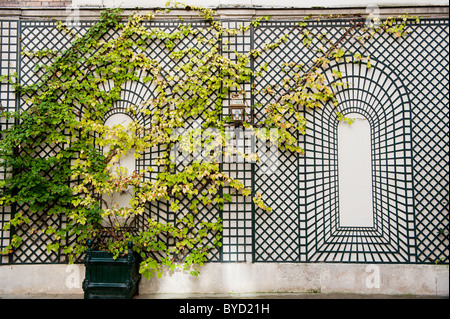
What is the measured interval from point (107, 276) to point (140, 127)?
214 centimetres

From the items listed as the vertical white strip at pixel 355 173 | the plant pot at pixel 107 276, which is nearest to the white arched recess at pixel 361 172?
the vertical white strip at pixel 355 173

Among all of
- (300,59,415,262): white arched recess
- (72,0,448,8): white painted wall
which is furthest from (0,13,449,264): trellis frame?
(72,0,448,8): white painted wall

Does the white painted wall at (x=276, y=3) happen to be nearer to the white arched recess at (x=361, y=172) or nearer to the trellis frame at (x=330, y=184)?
the trellis frame at (x=330, y=184)

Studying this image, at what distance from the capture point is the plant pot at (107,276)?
395cm

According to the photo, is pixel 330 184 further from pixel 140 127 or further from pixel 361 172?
pixel 140 127

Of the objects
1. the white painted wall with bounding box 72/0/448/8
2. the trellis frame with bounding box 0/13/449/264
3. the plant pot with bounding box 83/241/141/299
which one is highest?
the white painted wall with bounding box 72/0/448/8

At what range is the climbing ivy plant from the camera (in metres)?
4.31

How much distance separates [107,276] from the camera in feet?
13.1

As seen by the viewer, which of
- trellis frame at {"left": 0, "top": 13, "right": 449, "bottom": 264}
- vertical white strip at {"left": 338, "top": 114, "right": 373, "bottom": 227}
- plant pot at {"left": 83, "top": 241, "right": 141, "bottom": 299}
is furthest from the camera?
vertical white strip at {"left": 338, "top": 114, "right": 373, "bottom": 227}

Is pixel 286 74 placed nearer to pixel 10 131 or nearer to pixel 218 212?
pixel 218 212

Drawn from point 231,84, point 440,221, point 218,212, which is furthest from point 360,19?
point 218,212

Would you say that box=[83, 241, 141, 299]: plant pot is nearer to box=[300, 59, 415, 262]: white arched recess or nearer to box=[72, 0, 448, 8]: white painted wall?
box=[300, 59, 415, 262]: white arched recess

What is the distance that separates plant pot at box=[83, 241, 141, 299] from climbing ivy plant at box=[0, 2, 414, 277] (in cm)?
26

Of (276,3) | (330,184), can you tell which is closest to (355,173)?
(330,184)
